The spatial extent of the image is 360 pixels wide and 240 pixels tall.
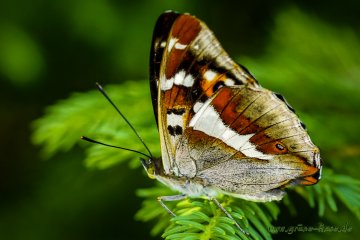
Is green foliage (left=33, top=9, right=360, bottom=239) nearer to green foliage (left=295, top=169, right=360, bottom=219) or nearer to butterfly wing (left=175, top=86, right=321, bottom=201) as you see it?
green foliage (left=295, top=169, right=360, bottom=219)

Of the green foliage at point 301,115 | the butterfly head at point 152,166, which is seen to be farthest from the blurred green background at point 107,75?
the butterfly head at point 152,166

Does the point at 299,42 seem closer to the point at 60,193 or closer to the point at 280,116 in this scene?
the point at 280,116

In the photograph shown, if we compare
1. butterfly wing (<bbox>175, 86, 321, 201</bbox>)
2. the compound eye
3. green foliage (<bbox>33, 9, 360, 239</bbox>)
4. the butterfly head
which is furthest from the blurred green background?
the compound eye

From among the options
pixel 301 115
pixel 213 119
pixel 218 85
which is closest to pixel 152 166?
pixel 213 119

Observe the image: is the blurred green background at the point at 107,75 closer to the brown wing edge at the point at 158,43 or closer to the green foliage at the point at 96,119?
the green foliage at the point at 96,119

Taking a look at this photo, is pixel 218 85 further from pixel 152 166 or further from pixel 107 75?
pixel 107 75

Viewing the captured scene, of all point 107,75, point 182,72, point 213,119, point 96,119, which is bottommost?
point 213,119
